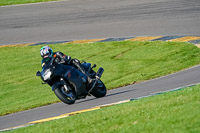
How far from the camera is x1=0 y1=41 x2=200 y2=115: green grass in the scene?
50.2 feet

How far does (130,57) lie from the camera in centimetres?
1841

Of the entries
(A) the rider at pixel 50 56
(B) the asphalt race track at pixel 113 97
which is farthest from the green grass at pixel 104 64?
(A) the rider at pixel 50 56

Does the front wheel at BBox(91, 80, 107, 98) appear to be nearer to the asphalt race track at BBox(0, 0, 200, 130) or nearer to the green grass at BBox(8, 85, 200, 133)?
the asphalt race track at BBox(0, 0, 200, 130)

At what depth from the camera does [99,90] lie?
13211mm

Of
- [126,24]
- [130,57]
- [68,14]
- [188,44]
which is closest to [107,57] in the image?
[130,57]

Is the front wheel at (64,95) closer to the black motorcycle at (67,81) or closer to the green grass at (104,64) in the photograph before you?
the black motorcycle at (67,81)

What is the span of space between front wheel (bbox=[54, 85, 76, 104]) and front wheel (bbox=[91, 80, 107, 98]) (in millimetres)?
680

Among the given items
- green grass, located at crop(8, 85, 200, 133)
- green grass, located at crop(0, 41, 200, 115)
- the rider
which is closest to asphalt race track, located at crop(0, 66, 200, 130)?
green grass, located at crop(0, 41, 200, 115)

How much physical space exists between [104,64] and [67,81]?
18.6 feet

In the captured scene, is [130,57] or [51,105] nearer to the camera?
[51,105]

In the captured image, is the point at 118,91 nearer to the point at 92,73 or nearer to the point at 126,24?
the point at 92,73

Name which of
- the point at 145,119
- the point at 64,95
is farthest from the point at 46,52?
the point at 145,119

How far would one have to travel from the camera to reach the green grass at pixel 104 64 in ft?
50.2

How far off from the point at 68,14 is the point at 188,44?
10.5 m
